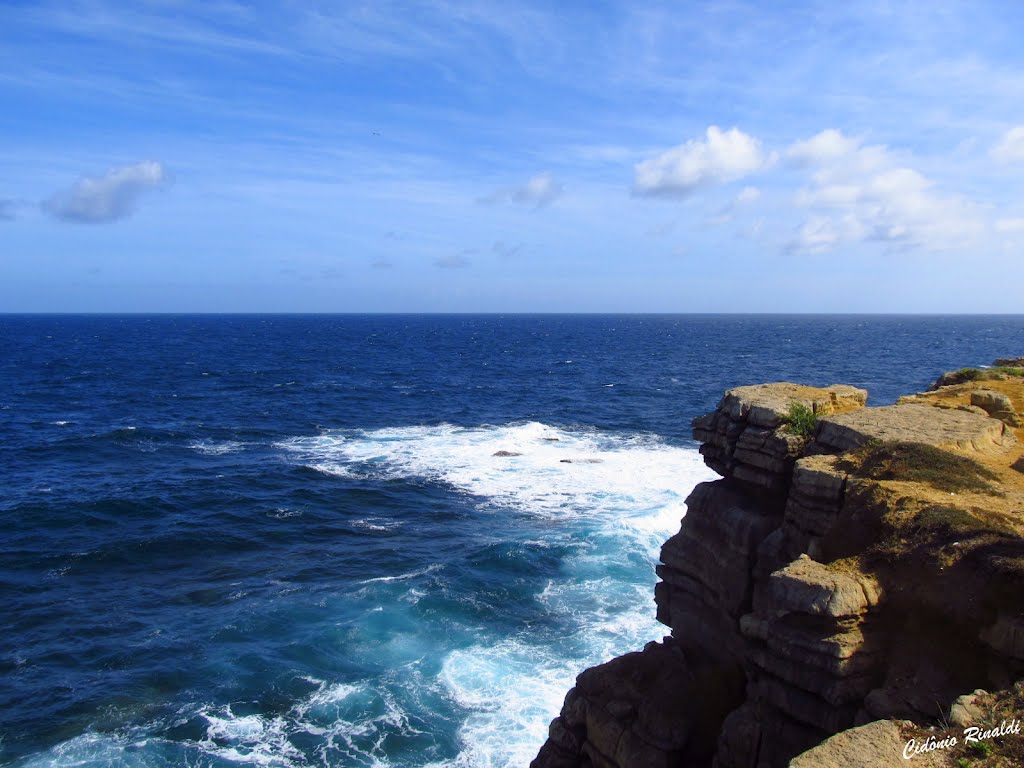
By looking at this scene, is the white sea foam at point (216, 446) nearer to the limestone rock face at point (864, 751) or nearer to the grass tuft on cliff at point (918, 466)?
the grass tuft on cliff at point (918, 466)

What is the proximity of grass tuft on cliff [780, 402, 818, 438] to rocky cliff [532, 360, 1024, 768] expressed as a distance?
2.4 inches

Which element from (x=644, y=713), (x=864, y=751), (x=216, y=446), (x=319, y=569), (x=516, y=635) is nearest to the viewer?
(x=864, y=751)

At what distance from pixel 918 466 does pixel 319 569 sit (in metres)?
29.0

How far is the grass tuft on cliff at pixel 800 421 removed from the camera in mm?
18906

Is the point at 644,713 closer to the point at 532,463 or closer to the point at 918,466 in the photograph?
the point at 918,466

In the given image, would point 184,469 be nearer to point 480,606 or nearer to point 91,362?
point 480,606

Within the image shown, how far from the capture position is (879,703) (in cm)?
1251

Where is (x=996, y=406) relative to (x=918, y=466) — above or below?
above

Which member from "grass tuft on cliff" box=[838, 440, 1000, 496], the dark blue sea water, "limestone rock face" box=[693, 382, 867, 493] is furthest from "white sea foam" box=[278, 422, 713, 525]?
"grass tuft on cliff" box=[838, 440, 1000, 496]

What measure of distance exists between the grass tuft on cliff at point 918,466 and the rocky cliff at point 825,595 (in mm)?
42

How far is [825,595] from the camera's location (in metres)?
13.3

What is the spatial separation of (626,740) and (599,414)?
60682 millimetres

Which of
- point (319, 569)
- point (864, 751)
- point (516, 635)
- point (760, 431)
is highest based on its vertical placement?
point (760, 431)

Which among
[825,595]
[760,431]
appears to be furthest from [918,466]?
[825,595]
